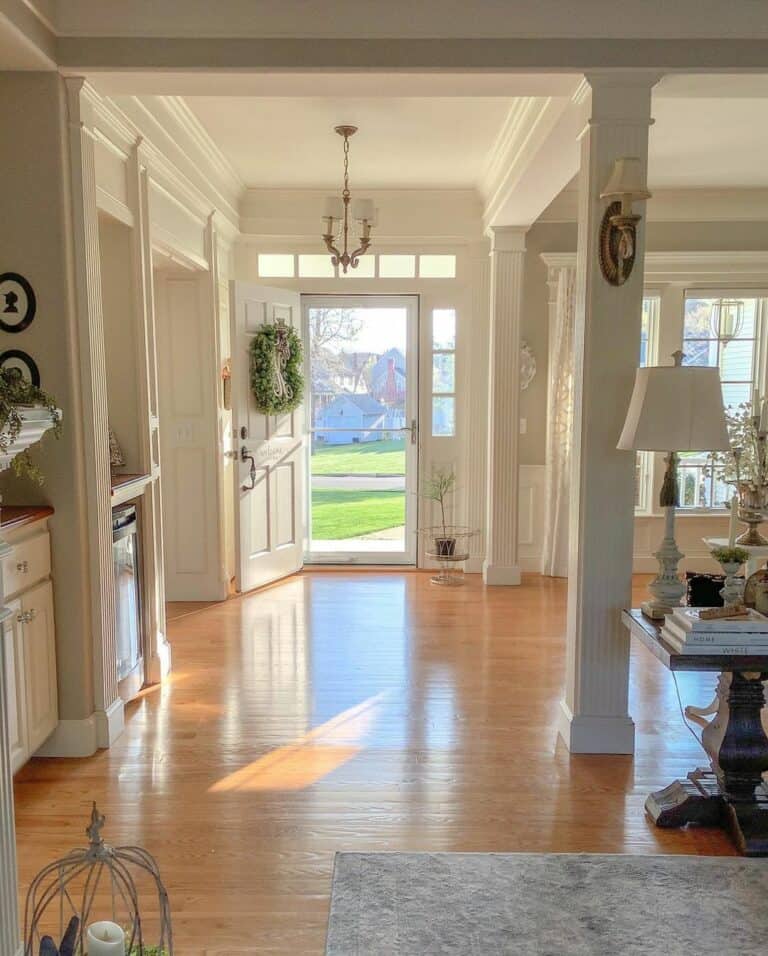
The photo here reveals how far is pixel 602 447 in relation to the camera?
3.00m

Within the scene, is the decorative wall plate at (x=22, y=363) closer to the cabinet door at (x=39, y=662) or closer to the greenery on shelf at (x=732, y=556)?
the cabinet door at (x=39, y=662)

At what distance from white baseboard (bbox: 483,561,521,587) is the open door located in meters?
1.52

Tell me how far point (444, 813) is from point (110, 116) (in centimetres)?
305

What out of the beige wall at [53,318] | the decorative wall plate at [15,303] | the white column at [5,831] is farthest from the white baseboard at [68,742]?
the decorative wall plate at [15,303]

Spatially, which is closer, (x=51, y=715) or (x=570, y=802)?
(x=570, y=802)

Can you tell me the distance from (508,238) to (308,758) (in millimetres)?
4064

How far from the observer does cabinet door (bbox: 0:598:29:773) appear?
8.64 feet

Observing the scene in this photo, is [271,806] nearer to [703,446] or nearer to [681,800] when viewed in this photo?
[681,800]

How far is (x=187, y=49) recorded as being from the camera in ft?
9.46

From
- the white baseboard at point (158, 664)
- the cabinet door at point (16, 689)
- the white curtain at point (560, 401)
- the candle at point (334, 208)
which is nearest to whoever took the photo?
the cabinet door at point (16, 689)

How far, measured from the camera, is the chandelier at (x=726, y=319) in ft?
20.0

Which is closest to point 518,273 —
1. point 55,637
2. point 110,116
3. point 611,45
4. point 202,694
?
point 611,45

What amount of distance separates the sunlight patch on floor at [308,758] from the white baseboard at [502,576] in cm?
256

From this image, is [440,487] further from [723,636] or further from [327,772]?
[723,636]
